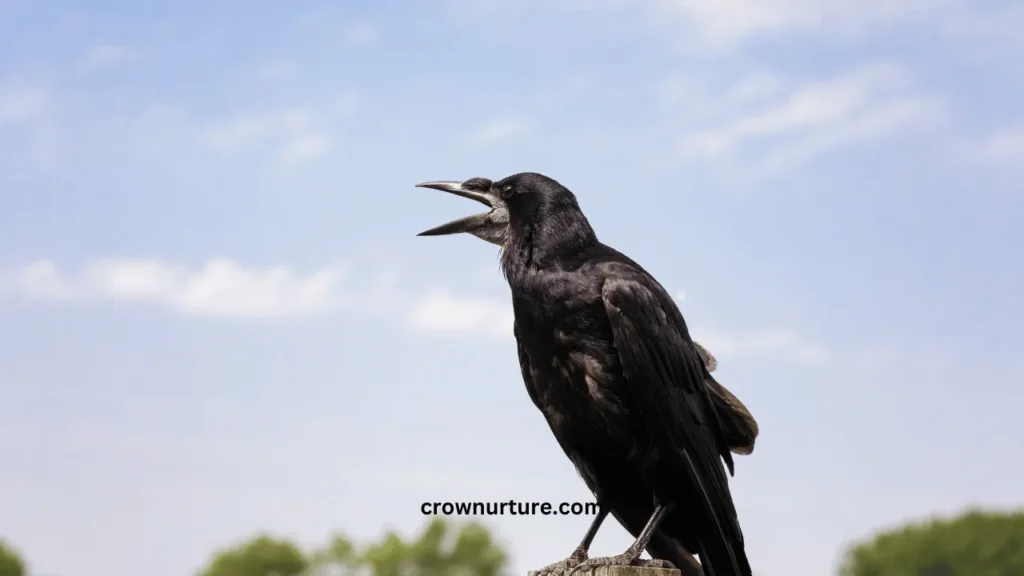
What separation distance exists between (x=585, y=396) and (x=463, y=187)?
1807mm

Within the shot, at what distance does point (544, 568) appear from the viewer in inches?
242

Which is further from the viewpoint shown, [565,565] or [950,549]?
[950,549]

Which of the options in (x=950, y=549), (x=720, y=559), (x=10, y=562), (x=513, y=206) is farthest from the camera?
(x=950, y=549)

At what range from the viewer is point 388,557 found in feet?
121

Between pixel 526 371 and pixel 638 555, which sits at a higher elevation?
pixel 526 371

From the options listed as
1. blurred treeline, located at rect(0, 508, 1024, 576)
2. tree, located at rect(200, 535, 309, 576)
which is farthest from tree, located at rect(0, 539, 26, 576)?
tree, located at rect(200, 535, 309, 576)

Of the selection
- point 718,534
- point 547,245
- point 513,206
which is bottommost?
point 718,534

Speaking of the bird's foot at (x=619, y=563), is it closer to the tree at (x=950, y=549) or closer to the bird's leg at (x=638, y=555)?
the bird's leg at (x=638, y=555)

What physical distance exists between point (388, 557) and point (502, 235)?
105 ft

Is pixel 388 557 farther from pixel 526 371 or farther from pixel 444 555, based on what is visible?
pixel 526 371

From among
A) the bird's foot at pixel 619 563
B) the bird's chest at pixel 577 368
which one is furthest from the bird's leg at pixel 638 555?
the bird's chest at pixel 577 368

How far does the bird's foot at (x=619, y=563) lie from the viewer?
588 cm

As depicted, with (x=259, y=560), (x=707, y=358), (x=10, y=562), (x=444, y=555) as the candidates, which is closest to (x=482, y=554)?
(x=444, y=555)

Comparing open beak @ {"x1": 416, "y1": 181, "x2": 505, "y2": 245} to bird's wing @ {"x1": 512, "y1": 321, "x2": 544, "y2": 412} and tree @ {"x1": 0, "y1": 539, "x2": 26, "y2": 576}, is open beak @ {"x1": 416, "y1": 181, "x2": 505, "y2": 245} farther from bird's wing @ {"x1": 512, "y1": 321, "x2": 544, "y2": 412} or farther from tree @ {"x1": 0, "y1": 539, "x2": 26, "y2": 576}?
tree @ {"x1": 0, "y1": 539, "x2": 26, "y2": 576}
